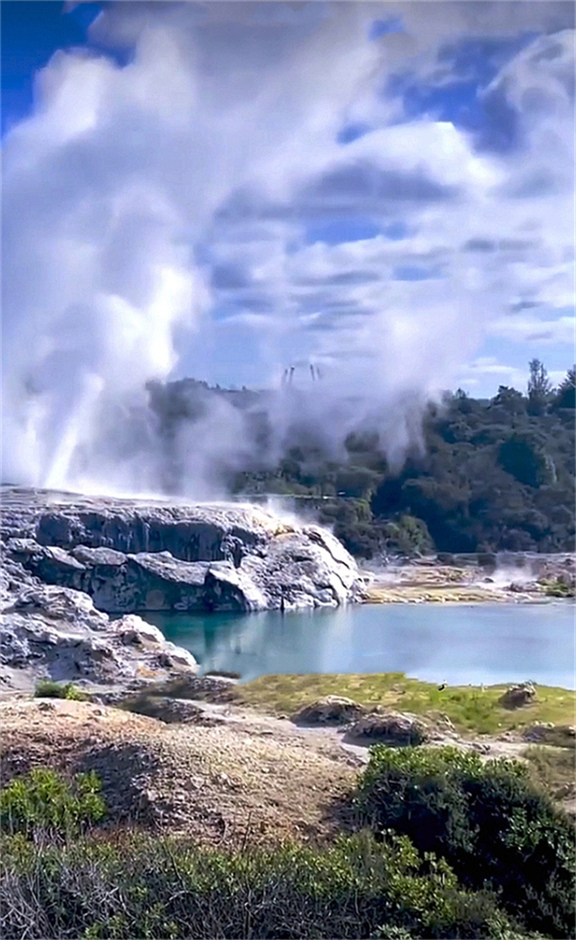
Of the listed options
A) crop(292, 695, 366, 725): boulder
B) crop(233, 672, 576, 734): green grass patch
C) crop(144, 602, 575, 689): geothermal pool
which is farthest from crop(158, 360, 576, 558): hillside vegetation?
crop(292, 695, 366, 725): boulder

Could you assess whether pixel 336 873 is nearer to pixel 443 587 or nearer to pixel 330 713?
pixel 330 713

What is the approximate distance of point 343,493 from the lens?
90.0ft

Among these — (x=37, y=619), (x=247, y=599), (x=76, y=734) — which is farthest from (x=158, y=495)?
(x=76, y=734)

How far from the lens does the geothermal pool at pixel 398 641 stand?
1273cm

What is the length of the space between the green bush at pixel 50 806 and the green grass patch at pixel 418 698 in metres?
3.38

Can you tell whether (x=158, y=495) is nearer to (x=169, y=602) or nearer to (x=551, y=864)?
(x=169, y=602)

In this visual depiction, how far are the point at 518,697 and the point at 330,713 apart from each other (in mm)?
2038

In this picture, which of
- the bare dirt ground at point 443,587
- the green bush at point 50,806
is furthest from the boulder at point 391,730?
the bare dirt ground at point 443,587

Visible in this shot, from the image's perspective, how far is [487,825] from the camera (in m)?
5.11

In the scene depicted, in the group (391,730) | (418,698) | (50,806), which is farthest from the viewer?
(418,698)

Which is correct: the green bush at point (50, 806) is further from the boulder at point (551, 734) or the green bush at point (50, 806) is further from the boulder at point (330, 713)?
the boulder at point (551, 734)

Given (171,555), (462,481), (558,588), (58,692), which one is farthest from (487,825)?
(462,481)

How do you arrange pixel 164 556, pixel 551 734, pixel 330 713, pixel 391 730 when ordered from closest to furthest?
pixel 391 730 → pixel 551 734 → pixel 330 713 → pixel 164 556

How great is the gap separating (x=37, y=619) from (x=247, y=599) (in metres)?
A: 6.51
